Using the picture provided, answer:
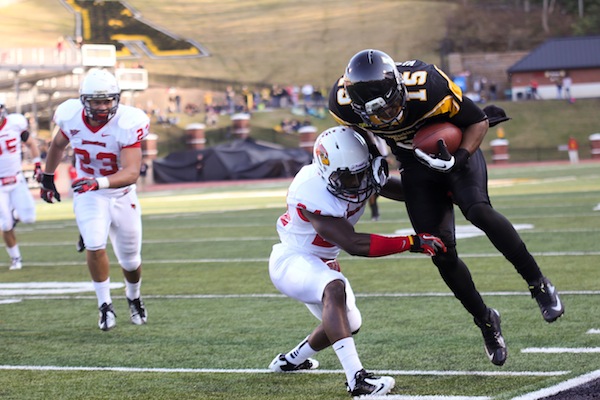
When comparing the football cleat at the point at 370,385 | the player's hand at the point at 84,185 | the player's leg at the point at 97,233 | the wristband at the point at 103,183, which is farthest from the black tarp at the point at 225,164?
the football cleat at the point at 370,385

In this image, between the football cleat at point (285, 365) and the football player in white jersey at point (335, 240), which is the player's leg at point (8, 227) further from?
the football player in white jersey at point (335, 240)

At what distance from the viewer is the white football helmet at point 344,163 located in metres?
4.69

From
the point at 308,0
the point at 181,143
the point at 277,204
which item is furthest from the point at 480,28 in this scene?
the point at 277,204

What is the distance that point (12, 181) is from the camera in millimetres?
11164

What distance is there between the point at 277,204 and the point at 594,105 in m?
27.0

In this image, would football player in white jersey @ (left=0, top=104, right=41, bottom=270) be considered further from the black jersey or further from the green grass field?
the black jersey

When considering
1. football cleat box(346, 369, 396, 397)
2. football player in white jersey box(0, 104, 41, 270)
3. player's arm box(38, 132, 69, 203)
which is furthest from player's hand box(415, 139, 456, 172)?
football player in white jersey box(0, 104, 41, 270)

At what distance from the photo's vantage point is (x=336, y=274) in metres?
4.90

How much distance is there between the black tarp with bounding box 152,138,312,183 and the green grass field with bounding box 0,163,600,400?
19196 mm

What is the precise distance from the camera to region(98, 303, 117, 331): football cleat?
22.5 ft

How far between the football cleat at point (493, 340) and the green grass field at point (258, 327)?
89 millimetres

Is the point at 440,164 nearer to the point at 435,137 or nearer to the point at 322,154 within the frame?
the point at 435,137

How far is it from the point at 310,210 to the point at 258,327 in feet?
6.98

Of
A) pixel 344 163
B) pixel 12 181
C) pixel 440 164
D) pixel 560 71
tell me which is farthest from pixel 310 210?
pixel 560 71
